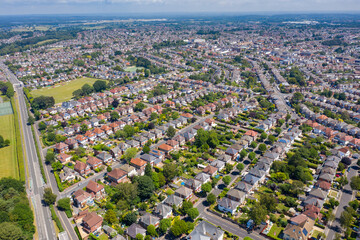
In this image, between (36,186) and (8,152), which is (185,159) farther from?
(8,152)

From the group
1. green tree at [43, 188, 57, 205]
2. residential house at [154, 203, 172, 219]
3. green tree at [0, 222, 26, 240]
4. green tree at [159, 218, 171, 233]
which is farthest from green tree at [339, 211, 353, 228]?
green tree at [43, 188, 57, 205]

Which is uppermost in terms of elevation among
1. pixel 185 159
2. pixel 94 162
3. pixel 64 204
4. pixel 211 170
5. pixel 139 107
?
pixel 139 107

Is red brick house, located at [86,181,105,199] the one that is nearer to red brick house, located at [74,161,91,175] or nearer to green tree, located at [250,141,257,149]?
red brick house, located at [74,161,91,175]

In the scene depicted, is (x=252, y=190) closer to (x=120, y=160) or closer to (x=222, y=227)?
(x=222, y=227)

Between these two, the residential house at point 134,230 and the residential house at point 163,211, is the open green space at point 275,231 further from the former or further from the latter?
the residential house at point 134,230

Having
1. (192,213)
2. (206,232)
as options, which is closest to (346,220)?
(206,232)

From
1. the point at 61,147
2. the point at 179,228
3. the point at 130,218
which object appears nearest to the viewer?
the point at 179,228

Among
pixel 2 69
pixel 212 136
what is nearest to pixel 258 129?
pixel 212 136

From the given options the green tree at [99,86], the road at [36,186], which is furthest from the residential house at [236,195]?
the green tree at [99,86]
